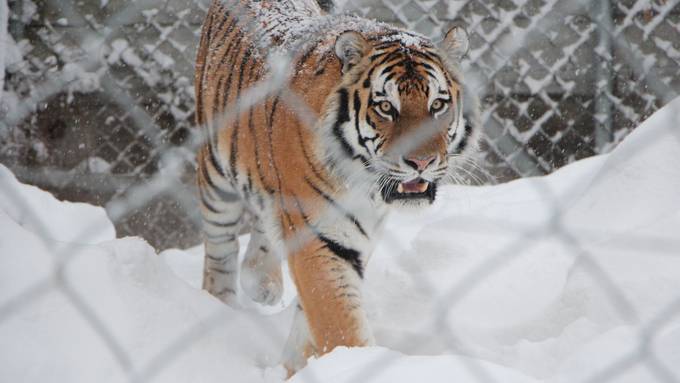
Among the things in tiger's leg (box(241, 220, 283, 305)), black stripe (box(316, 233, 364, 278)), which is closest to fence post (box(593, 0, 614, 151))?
tiger's leg (box(241, 220, 283, 305))

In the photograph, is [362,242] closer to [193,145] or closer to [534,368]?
[534,368]

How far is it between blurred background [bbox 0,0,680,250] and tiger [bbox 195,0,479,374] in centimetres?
99

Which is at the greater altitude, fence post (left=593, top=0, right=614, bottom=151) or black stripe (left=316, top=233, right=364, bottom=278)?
fence post (left=593, top=0, right=614, bottom=151)

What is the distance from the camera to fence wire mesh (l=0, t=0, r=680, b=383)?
2.91 m

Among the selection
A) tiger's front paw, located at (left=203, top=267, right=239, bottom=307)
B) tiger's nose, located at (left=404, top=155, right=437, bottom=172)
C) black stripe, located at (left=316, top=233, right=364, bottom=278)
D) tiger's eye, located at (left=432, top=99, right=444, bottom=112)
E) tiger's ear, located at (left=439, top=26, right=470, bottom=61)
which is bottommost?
tiger's front paw, located at (left=203, top=267, right=239, bottom=307)

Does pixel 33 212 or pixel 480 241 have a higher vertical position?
pixel 480 241

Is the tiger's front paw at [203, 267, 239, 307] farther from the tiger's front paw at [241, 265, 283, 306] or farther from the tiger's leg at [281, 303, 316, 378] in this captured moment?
the tiger's leg at [281, 303, 316, 378]

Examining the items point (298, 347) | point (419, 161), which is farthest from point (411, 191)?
point (298, 347)

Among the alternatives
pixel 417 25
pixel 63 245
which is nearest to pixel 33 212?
pixel 63 245

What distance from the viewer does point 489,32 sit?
3.07m

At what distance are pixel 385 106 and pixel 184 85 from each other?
1420 millimetres

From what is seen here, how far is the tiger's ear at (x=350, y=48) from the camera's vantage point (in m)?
1.73

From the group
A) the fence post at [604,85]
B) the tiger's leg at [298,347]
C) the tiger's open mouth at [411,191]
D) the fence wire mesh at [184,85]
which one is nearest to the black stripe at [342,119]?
the tiger's open mouth at [411,191]

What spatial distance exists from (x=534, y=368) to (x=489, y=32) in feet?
5.42
